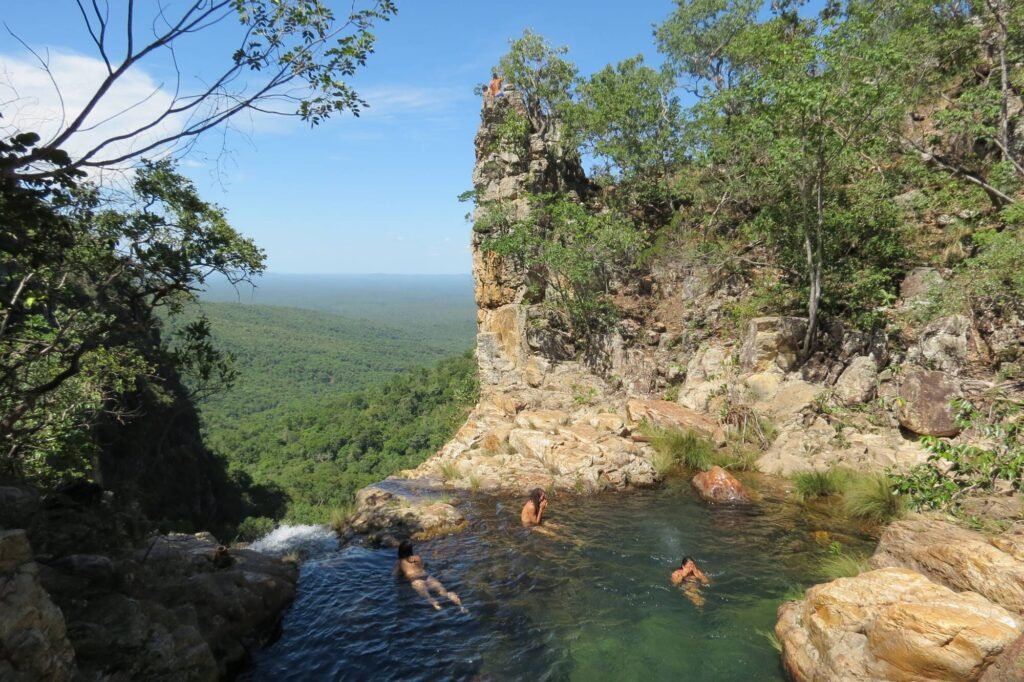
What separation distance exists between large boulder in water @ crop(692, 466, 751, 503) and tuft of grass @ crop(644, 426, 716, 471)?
128cm

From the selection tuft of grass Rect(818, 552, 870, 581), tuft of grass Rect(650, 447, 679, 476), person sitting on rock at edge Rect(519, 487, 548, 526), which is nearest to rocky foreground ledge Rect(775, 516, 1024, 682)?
tuft of grass Rect(818, 552, 870, 581)

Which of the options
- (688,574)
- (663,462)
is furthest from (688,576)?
(663,462)

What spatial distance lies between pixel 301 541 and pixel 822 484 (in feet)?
48.3

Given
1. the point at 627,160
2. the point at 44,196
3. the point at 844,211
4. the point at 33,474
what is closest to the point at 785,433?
the point at 844,211

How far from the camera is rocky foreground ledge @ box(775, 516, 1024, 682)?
221 inches

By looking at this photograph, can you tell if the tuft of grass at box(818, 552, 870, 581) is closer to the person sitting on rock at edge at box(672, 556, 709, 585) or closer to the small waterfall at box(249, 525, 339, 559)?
the person sitting on rock at edge at box(672, 556, 709, 585)

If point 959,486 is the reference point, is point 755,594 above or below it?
below

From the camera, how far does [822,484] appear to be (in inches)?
555

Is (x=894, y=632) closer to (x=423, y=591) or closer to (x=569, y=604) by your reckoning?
(x=569, y=604)

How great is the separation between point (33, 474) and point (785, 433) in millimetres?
19838

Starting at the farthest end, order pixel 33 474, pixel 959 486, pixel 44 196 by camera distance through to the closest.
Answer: pixel 33 474, pixel 959 486, pixel 44 196

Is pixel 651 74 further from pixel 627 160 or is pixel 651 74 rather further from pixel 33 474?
pixel 33 474

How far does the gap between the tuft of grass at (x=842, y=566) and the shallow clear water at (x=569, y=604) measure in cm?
33

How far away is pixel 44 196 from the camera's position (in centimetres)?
525
